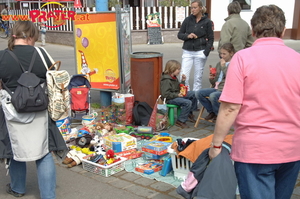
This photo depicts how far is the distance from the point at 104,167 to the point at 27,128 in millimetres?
1185

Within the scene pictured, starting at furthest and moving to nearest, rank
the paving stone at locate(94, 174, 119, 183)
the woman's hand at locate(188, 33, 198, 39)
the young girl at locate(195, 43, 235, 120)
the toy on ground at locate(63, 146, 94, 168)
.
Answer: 1. the woman's hand at locate(188, 33, 198, 39)
2. the young girl at locate(195, 43, 235, 120)
3. the toy on ground at locate(63, 146, 94, 168)
4. the paving stone at locate(94, 174, 119, 183)

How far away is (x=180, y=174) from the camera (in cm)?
408

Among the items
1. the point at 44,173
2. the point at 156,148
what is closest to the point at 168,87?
the point at 156,148

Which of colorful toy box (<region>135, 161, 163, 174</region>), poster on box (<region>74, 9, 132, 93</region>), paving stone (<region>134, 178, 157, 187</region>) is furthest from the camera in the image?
poster on box (<region>74, 9, 132, 93</region>)

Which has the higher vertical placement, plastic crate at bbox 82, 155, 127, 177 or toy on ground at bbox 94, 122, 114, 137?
toy on ground at bbox 94, 122, 114, 137

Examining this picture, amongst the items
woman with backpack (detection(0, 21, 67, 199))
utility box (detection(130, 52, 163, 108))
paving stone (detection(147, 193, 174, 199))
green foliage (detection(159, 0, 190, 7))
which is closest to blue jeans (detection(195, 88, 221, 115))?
utility box (detection(130, 52, 163, 108))

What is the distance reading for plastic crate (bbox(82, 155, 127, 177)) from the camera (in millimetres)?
4285

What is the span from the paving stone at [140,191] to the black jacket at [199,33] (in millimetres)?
3450

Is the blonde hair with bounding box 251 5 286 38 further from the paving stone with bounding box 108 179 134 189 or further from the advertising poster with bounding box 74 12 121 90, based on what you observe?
the advertising poster with bounding box 74 12 121 90

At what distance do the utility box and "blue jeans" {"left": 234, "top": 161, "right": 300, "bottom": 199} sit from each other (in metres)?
3.89

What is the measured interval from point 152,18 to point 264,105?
15.4 meters

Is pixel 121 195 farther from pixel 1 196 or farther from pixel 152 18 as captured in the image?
pixel 152 18

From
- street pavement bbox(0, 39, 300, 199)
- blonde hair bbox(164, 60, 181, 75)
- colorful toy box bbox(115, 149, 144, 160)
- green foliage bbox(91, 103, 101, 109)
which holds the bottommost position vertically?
street pavement bbox(0, 39, 300, 199)

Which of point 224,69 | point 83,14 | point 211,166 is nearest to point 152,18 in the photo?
point 83,14
